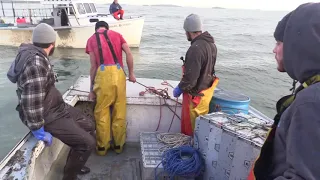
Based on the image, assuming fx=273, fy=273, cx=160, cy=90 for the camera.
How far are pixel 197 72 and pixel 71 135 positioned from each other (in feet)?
5.46

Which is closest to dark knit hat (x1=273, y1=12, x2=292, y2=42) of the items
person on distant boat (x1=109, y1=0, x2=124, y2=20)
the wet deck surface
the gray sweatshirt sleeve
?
the gray sweatshirt sleeve

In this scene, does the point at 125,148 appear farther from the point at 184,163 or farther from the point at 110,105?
the point at 184,163

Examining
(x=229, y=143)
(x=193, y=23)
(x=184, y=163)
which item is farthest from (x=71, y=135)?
(x=193, y=23)

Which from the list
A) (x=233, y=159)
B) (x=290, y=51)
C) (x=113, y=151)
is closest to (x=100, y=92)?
(x=113, y=151)

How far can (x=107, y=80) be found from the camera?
351 cm

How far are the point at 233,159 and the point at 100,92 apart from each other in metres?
1.95

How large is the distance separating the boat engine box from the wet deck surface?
43.9 inches

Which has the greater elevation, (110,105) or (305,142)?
(305,142)

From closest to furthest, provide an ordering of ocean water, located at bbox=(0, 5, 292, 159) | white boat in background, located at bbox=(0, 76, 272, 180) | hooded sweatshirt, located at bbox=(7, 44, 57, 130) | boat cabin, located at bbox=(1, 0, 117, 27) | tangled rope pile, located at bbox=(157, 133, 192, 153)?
hooded sweatshirt, located at bbox=(7, 44, 57, 130) < white boat in background, located at bbox=(0, 76, 272, 180) < tangled rope pile, located at bbox=(157, 133, 192, 153) < ocean water, located at bbox=(0, 5, 292, 159) < boat cabin, located at bbox=(1, 0, 117, 27)

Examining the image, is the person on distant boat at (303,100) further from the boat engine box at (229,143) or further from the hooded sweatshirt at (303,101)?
the boat engine box at (229,143)

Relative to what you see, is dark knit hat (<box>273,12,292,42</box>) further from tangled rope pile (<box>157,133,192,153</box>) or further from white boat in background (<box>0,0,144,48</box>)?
white boat in background (<box>0,0,144,48</box>)

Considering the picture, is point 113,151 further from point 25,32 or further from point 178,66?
point 25,32

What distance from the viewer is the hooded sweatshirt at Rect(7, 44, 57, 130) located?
8.28 feet

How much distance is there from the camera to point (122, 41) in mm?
3668
